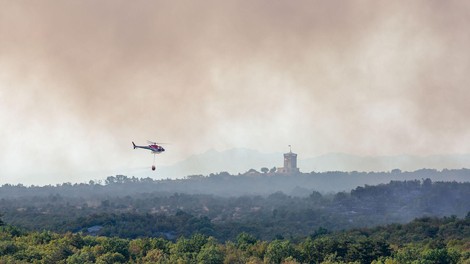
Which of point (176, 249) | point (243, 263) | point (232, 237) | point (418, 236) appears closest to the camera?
point (243, 263)

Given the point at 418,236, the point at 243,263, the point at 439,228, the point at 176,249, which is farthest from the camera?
the point at 439,228

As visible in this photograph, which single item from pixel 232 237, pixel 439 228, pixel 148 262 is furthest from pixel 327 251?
pixel 232 237

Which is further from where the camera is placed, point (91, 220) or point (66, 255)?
point (91, 220)

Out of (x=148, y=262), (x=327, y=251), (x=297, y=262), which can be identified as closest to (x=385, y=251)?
(x=327, y=251)

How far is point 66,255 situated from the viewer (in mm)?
101188

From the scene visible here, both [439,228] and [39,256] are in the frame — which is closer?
[39,256]

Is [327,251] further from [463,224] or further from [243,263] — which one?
[463,224]

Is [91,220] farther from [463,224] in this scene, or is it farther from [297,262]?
[297,262]

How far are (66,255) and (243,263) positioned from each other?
75.2 ft

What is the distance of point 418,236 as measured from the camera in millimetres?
150875

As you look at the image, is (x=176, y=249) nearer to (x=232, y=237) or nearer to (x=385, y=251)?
(x=385, y=251)

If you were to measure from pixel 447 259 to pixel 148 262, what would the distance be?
1477 inches

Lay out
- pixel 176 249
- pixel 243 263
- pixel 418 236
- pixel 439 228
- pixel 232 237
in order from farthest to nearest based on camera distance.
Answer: pixel 232 237, pixel 439 228, pixel 418 236, pixel 176 249, pixel 243 263

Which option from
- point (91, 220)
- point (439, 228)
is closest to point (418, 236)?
point (439, 228)
